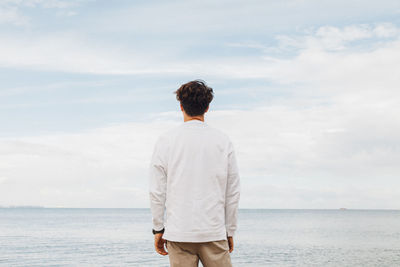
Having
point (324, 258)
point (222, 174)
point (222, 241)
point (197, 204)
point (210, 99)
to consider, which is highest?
point (210, 99)

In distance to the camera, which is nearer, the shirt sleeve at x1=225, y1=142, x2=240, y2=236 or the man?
the man

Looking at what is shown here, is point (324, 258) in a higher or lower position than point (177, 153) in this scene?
lower

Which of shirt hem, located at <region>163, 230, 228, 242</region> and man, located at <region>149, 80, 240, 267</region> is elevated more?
man, located at <region>149, 80, 240, 267</region>

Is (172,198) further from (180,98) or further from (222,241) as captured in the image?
(180,98)

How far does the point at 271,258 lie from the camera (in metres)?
26.5

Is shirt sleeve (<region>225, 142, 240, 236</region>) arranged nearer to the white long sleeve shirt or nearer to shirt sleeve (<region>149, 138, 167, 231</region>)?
the white long sleeve shirt

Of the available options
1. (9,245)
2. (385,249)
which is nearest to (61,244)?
(9,245)

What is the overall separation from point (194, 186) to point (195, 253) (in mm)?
475

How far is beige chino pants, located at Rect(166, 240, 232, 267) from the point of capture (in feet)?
10.1

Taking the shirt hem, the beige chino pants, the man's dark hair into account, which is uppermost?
the man's dark hair

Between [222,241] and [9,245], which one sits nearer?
[222,241]

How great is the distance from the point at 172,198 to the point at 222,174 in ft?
1.19

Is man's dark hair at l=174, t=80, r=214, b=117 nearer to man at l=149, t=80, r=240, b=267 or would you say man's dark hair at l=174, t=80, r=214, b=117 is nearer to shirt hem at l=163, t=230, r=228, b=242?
man at l=149, t=80, r=240, b=267

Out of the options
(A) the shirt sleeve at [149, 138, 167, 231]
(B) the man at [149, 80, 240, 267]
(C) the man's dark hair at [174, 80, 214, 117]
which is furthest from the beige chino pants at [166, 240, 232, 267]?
(C) the man's dark hair at [174, 80, 214, 117]
